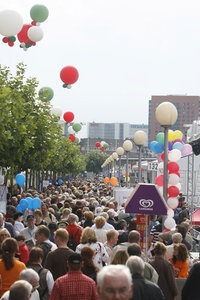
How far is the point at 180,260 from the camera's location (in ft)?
37.4

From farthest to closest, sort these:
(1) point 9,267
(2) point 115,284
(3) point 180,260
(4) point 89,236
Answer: (4) point 89,236 < (3) point 180,260 < (1) point 9,267 < (2) point 115,284

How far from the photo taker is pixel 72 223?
14.5m

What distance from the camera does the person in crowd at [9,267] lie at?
926cm

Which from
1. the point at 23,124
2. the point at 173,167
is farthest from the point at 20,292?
the point at 23,124

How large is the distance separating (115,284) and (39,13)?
14623 millimetres

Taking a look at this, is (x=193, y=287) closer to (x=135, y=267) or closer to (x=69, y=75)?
(x=135, y=267)

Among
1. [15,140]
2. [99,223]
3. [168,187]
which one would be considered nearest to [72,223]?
[99,223]

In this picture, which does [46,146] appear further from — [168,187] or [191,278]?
[191,278]

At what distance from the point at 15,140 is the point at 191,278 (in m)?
18.2

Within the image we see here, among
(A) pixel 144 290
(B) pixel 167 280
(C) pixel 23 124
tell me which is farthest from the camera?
(C) pixel 23 124

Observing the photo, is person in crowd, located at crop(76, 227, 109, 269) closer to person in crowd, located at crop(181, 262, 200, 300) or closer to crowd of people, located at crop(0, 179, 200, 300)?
crowd of people, located at crop(0, 179, 200, 300)

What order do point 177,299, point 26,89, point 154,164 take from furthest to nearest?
point 154,164
point 26,89
point 177,299

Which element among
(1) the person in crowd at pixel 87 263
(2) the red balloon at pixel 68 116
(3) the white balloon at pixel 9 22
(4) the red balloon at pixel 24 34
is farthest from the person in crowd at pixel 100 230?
(2) the red balloon at pixel 68 116

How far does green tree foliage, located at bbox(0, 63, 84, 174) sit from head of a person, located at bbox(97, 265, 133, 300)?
17.2 m
